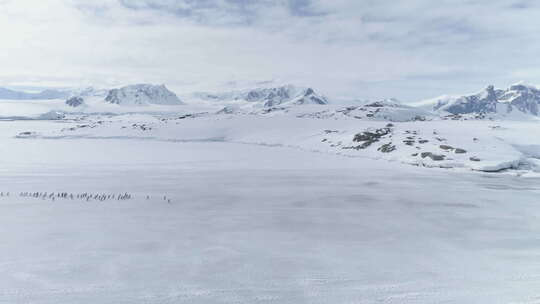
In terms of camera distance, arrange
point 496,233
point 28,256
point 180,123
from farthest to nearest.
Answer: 1. point 180,123
2. point 496,233
3. point 28,256

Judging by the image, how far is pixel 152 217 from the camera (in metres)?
15.8

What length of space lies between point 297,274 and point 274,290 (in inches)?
43.4

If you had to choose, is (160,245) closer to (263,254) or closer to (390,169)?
(263,254)

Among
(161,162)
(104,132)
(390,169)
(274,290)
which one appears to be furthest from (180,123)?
(274,290)

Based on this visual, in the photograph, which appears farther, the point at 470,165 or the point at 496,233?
the point at 470,165

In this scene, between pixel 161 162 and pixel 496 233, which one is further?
pixel 161 162

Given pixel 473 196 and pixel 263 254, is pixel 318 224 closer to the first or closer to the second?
pixel 263 254

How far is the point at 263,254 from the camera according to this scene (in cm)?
1121

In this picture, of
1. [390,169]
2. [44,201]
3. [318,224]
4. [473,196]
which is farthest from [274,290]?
[390,169]

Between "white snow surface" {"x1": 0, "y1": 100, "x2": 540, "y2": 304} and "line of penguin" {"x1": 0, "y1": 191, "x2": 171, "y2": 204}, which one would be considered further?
"line of penguin" {"x1": 0, "y1": 191, "x2": 171, "y2": 204}

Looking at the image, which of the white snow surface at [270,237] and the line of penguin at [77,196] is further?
the line of penguin at [77,196]

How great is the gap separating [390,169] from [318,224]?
71.0ft

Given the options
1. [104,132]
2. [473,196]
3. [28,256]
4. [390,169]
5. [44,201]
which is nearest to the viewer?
[28,256]

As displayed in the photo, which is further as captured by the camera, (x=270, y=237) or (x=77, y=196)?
(x=77, y=196)
